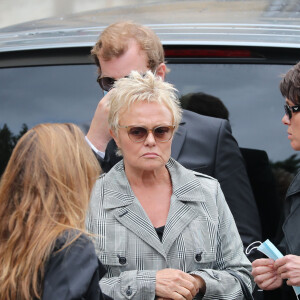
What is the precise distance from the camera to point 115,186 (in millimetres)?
3119

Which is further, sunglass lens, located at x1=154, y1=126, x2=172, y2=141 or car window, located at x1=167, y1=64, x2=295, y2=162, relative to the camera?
car window, located at x1=167, y1=64, x2=295, y2=162

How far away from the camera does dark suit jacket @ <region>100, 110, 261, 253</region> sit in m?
3.32

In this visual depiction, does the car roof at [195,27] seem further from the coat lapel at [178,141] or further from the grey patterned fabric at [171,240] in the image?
the grey patterned fabric at [171,240]

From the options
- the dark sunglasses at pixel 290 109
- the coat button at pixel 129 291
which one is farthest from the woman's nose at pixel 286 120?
the coat button at pixel 129 291

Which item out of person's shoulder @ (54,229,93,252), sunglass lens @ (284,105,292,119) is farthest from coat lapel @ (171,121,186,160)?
person's shoulder @ (54,229,93,252)

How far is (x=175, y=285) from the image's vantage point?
2832 mm

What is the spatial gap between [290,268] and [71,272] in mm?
1026

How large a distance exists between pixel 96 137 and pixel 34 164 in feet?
3.76

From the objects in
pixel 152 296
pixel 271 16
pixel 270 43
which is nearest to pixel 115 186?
pixel 152 296

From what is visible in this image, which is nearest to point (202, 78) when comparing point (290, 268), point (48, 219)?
point (290, 268)

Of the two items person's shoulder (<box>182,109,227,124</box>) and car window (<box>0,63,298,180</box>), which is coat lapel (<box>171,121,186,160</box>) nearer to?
person's shoulder (<box>182,109,227,124</box>)

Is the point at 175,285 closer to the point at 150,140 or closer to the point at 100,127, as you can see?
the point at 150,140

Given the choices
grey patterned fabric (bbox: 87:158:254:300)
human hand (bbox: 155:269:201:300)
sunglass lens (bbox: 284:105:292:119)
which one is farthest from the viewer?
sunglass lens (bbox: 284:105:292:119)

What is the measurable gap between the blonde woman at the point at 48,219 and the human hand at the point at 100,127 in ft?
2.97
